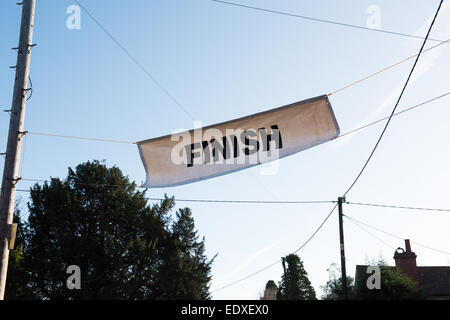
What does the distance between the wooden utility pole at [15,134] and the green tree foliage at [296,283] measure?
44.1 m

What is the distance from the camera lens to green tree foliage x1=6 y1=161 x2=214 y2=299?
33156mm

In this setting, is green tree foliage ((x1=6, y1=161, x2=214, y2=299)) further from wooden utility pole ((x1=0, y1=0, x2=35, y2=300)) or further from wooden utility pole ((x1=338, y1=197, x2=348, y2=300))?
wooden utility pole ((x1=0, y1=0, x2=35, y2=300))

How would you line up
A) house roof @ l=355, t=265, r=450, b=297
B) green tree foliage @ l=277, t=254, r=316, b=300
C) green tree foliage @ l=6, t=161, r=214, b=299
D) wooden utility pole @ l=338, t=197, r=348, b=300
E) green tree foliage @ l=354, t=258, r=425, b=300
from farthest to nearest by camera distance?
green tree foliage @ l=277, t=254, r=316, b=300 < house roof @ l=355, t=265, r=450, b=297 < green tree foliage @ l=6, t=161, r=214, b=299 < green tree foliage @ l=354, t=258, r=425, b=300 < wooden utility pole @ l=338, t=197, r=348, b=300

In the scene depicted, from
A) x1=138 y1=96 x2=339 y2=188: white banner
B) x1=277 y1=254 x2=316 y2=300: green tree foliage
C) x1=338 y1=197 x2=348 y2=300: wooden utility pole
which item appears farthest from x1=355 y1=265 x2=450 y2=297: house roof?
x1=138 y1=96 x2=339 y2=188: white banner

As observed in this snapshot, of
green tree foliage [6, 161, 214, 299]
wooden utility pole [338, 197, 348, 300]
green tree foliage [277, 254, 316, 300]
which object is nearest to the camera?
wooden utility pole [338, 197, 348, 300]

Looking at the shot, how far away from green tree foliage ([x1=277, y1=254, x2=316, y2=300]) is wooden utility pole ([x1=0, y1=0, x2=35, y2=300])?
44.1 meters

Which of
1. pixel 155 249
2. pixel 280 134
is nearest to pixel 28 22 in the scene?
pixel 280 134

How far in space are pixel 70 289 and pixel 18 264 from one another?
4.01 m

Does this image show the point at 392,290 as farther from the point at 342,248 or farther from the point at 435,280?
the point at 435,280

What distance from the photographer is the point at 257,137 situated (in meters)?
8.96

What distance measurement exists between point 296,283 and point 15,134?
46.7 meters

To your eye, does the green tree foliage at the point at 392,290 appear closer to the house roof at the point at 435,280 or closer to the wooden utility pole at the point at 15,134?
the house roof at the point at 435,280

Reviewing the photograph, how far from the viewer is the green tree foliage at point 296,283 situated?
164 feet

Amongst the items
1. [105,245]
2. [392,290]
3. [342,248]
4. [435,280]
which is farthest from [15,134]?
[435,280]
